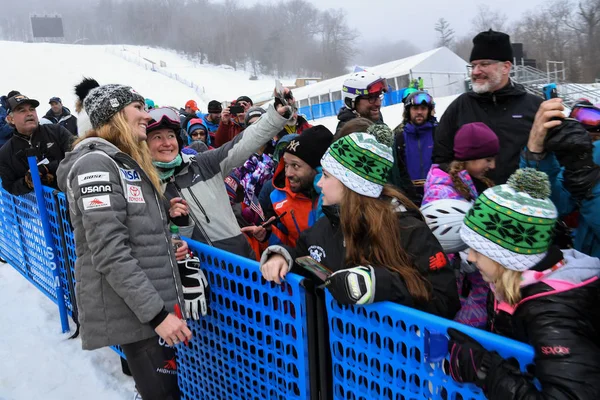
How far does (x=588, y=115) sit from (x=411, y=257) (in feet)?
4.62

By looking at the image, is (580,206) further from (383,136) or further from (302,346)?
(302,346)

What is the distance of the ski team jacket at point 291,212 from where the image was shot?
3.17 m

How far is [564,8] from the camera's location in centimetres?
5088

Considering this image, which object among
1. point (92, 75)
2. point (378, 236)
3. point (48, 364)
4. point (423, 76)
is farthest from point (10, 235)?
point (92, 75)

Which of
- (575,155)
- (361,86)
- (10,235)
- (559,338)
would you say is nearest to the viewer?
(559,338)

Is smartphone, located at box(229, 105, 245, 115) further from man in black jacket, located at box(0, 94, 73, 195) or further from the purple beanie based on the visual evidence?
the purple beanie

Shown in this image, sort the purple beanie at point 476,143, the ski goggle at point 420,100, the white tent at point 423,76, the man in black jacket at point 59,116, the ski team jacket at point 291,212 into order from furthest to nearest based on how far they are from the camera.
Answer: the white tent at point 423,76 < the man in black jacket at point 59,116 < the ski goggle at point 420,100 < the ski team jacket at point 291,212 < the purple beanie at point 476,143

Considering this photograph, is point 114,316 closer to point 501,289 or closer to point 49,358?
point 501,289

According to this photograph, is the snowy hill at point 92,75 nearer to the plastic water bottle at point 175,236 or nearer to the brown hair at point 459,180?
the plastic water bottle at point 175,236

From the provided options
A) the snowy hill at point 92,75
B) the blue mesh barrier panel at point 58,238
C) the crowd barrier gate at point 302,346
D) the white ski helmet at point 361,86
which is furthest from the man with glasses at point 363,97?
the snowy hill at point 92,75

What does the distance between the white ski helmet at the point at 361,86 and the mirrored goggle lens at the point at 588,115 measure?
2040 mm

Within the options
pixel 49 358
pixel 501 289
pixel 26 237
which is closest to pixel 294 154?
pixel 501 289

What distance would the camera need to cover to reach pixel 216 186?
127 inches

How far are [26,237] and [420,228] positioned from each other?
4.93 metres
